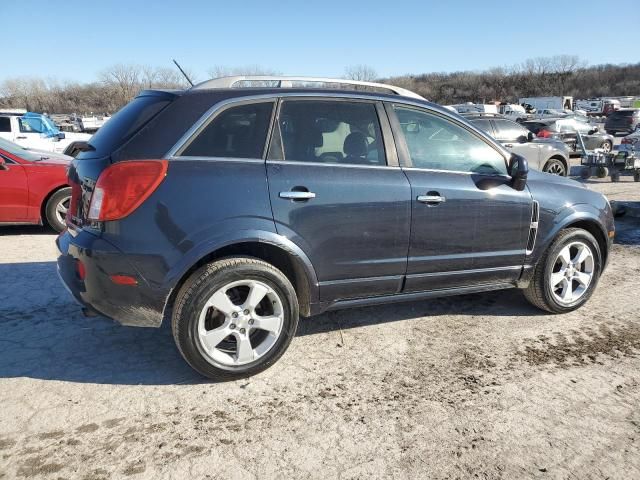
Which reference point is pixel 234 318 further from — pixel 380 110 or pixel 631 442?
pixel 631 442

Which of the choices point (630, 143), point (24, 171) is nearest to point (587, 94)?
point (630, 143)

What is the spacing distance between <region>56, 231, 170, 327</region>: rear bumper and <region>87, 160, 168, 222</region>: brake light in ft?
A: 0.63

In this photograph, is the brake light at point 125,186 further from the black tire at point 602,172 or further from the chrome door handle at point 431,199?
the black tire at point 602,172

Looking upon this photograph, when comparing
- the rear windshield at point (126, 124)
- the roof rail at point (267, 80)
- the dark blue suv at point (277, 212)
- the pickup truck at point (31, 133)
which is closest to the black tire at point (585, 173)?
the dark blue suv at point (277, 212)

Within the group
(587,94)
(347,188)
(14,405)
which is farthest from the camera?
(587,94)

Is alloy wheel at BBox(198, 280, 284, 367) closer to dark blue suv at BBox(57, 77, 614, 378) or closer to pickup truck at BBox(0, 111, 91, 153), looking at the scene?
dark blue suv at BBox(57, 77, 614, 378)

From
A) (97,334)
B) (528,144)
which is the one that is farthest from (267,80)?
(528,144)

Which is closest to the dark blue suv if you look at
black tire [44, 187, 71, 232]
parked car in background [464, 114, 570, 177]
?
black tire [44, 187, 71, 232]

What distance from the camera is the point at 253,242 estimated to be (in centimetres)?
317

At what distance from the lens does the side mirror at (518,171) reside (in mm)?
3822

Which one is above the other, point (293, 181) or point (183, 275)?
point (293, 181)

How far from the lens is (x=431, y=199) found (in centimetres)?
359

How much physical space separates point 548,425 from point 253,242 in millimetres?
1972

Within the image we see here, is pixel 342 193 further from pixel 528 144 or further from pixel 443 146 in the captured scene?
pixel 528 144
